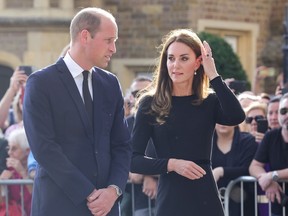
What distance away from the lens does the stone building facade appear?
1798cm

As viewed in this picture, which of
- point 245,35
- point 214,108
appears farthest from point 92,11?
point 245,35

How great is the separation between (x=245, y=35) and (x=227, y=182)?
11.9 m

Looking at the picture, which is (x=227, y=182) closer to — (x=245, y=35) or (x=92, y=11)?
(x=92, y=11)

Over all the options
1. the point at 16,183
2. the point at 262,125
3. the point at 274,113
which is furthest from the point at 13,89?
the point at 274,113

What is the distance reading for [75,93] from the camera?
18.8 ft

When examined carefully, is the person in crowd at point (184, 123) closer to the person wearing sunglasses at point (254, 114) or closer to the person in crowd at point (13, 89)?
the person wearing sunglasses at point (254, 114)

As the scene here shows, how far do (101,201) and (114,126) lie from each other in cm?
54

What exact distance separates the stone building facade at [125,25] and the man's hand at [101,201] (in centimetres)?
1205

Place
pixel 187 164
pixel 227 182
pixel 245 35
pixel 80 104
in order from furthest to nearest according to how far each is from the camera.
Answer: pixel 245 35 → pixel 227 182 → pixel 187 164 → pixel 80 104

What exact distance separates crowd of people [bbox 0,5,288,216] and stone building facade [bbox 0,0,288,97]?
10842 mm

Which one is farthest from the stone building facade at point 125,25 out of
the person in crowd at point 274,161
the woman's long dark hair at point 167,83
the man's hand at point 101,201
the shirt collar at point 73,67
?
the man's hand at point 101,201

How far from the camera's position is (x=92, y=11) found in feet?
19.0

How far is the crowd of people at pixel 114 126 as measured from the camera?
5.66m

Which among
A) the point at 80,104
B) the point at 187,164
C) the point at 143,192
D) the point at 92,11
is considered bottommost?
the point at 143,192
